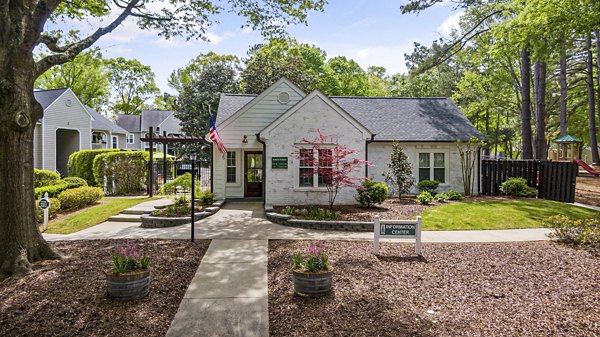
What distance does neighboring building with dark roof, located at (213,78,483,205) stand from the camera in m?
13.9

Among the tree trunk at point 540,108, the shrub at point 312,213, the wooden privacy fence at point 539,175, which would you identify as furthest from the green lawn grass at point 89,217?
the tree trunk at point 540,108

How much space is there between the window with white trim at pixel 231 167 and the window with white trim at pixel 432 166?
9069mm

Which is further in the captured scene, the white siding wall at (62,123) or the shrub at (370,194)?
the white siding wall at (62,123)

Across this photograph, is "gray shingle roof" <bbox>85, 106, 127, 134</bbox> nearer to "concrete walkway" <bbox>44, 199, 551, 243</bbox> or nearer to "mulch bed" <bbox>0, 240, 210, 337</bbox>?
"concrete walkway" <bbox>44, 199, 551, 243</bbox>

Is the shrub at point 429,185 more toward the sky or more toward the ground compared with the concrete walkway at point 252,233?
more toward the sky

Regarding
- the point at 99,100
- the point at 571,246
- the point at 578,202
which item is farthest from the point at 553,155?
the point at 99,100

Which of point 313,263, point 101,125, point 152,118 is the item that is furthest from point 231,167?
point 152,118

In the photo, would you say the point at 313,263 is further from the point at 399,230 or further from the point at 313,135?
the point at 313,135

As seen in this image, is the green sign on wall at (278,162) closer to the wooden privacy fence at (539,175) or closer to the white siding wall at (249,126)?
the white siding wall at (249,126)

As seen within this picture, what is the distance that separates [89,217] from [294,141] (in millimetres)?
8023

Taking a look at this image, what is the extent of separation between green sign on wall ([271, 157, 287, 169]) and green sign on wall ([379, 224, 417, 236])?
6742mm

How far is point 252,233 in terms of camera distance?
9812mm

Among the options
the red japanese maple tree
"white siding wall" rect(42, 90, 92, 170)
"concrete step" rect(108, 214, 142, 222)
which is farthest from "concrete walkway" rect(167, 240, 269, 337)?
"white siding wall" rect(42, 90, 92, 170)

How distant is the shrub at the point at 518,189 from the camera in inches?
628
